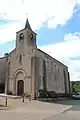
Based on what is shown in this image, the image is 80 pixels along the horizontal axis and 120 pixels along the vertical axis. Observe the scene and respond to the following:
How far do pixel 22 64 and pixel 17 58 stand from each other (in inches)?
75.4

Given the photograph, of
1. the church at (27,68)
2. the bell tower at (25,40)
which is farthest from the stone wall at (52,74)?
the bell tower at (25,40)

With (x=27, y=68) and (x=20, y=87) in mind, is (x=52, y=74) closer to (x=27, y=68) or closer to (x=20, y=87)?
(x=27, y=68)

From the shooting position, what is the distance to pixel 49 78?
123 ft

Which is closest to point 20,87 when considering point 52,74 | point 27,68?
point 27,68

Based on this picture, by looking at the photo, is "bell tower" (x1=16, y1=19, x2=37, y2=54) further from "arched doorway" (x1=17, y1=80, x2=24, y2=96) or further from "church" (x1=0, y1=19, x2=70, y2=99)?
"arched doorway" (x1=17, y1=80, x2=24, y2=96)

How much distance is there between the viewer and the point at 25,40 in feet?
113

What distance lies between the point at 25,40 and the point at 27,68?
5.56m

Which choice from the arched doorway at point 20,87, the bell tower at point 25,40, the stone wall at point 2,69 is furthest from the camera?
the stone wall at point 2,69

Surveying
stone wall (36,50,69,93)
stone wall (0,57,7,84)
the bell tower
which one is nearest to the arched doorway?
stone wall (36,50,69,93)

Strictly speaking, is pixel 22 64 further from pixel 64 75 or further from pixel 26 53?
pixel 64 75

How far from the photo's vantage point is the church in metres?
31.9

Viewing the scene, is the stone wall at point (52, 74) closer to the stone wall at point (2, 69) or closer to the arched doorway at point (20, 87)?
the arched doorway at point (20, 87)

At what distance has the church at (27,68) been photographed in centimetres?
3194

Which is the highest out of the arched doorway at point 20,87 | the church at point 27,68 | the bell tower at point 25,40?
the bell tower at point 25,40
